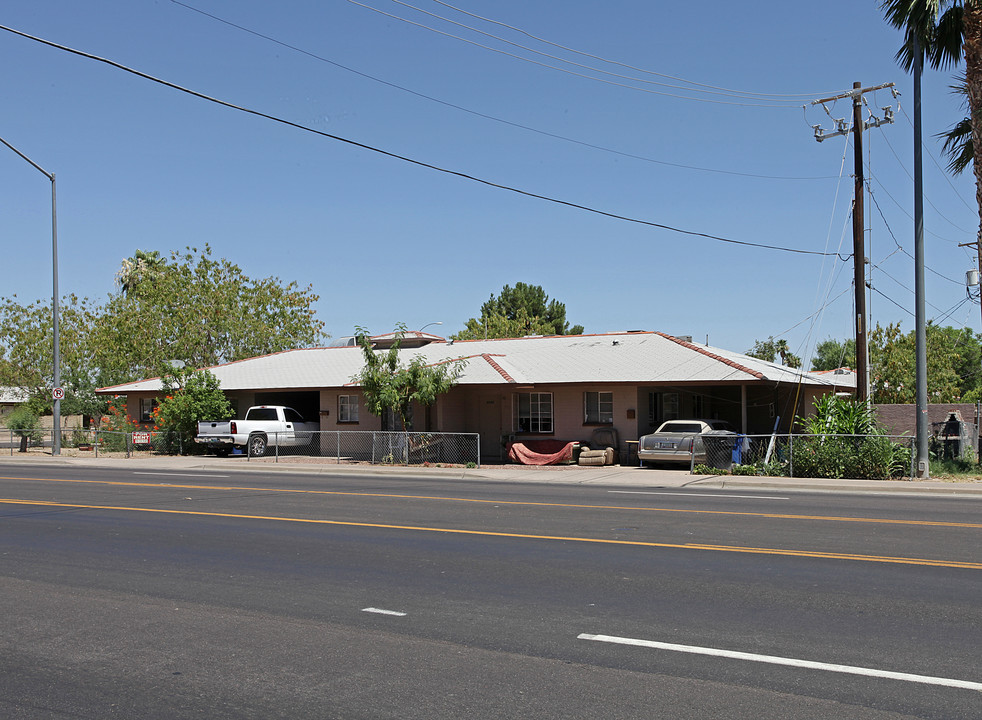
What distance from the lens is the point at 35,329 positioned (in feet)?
150

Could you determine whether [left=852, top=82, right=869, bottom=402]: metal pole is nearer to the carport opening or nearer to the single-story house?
the single-story house

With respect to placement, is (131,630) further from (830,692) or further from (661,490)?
(661,490)

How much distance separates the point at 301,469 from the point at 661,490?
484 inches

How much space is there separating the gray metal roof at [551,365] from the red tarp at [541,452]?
2031mm

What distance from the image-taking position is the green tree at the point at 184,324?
49281 millimetres

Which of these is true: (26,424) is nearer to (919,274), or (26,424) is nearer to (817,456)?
(817,456)

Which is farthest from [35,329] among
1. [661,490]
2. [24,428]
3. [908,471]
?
[908,471]

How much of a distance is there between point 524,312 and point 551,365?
4160cm

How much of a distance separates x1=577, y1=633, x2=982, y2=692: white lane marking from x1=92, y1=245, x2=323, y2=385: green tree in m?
46.4

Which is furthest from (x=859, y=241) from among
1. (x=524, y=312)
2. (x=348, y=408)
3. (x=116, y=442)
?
(x=524, y=312)

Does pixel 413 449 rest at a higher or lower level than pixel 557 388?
lower

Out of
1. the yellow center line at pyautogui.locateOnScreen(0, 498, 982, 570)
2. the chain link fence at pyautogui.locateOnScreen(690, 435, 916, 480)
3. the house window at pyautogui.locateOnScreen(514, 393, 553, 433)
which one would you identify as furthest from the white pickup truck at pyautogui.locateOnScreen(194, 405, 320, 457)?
the yellow center line at pyautogui.locateOnScreen(0, 498, 982, 570)

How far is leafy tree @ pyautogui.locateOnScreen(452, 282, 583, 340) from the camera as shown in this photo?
7138 centimetres

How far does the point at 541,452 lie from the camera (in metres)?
29.0
